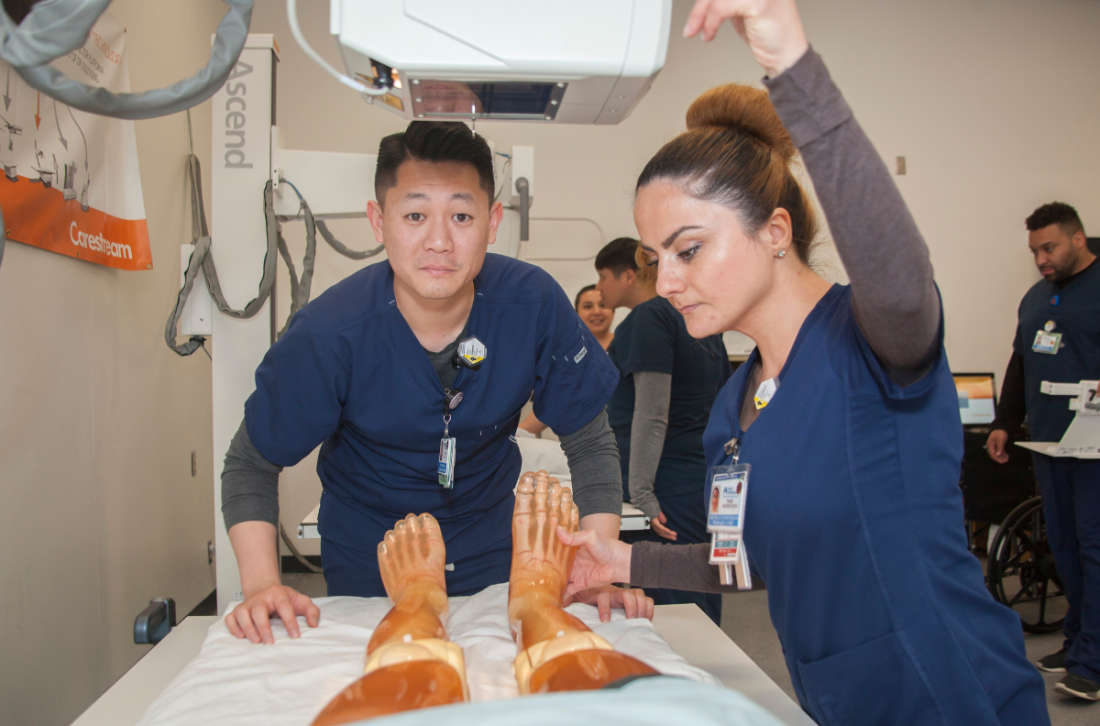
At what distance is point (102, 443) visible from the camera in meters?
2.28

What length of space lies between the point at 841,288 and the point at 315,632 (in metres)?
0.93

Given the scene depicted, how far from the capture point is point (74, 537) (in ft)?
6.76

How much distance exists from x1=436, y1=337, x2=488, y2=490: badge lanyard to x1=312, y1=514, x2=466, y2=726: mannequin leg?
3.8 inches

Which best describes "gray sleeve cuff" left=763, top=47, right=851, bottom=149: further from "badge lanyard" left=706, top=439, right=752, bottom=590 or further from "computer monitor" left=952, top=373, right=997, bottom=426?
"computer monitor" left=952, top=373, right=997, bottom=426

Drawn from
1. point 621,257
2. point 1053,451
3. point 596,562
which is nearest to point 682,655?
point 596,562

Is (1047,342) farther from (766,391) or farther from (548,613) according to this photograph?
(548,613)

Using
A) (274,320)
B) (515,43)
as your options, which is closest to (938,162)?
(274,320)

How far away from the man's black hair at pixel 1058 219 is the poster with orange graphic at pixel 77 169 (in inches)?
136

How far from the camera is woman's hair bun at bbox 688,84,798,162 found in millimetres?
1038

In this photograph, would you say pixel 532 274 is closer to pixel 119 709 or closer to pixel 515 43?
pixel 515 43

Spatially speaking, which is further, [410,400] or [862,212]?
[410,400]

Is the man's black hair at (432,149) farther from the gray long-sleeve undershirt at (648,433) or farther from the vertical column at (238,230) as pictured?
the gray long-sleeve undershirt at (648,433)

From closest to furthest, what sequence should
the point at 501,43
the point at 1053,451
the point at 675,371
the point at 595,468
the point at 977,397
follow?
the point at 501,43 → the point at 595,468 → the point at 675,371 → the point at 1053,451 → the point at 977,397

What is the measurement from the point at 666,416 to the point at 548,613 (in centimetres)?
Answer: 117
